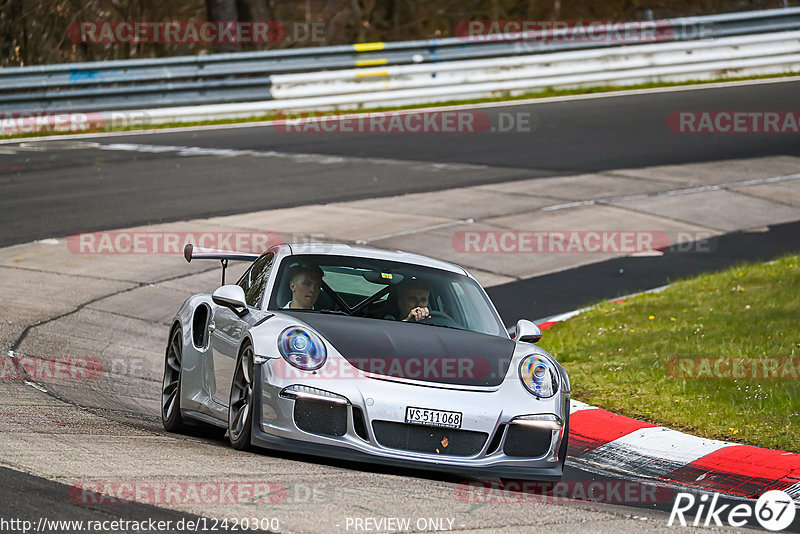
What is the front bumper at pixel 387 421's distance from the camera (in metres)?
6.32

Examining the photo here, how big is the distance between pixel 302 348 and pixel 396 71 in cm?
1882

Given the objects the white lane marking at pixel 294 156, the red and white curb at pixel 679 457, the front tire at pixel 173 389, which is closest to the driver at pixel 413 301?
the red and white curb at pixel 679 457

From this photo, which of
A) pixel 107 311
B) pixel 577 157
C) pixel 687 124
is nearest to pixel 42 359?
pixel 107 311

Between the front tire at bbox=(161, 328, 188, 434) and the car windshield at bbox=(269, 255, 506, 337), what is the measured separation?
101 centimetres

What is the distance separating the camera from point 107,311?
12.1 metres

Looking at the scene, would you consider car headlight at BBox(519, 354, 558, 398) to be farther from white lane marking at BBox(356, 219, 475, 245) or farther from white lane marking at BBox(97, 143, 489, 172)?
white lane marking at BBox(97, 143, 489, 172)

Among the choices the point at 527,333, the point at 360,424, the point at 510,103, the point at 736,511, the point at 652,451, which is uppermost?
the point at 510,103

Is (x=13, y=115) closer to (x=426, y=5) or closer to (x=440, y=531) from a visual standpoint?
(x=440, y=531)

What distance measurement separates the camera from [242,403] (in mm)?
6773

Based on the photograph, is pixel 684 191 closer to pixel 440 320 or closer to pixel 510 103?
pixel 510 103

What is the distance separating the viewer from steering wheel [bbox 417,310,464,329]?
300 inches

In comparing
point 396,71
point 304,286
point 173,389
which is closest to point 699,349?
point 304,286

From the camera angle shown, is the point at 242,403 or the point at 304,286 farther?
the point at 304,286

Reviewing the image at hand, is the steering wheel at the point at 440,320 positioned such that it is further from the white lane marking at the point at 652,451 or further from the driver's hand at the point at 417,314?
the white lane marking at the point at 652,451
